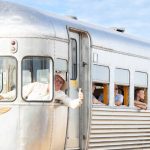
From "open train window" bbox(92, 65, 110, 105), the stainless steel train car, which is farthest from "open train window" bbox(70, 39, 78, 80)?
"open train window" bbox(92, 65, 110, 105)

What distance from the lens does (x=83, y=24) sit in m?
13.4

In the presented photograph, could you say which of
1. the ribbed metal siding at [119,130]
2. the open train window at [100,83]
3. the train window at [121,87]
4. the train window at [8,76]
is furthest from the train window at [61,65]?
the train window at [121,87]

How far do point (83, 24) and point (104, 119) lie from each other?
2034 millimetres

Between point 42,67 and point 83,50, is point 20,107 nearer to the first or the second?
A: point 42,67

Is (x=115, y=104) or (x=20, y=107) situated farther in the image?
(x=115, y=104)

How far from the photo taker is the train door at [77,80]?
1254cm

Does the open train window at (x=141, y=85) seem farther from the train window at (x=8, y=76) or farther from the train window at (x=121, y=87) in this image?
the train window at (x=8, y=76)

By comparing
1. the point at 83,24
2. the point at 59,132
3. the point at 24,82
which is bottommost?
the point at 59,132

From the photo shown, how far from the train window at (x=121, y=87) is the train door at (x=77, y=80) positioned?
1377 millimetres

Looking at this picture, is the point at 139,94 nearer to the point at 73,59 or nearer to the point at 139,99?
the point at 139,99

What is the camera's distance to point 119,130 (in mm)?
14141

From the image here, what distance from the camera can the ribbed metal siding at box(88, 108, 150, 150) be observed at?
43.5 ft

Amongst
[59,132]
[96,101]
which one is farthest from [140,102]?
[59,132]

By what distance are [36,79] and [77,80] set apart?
3.93 ft
